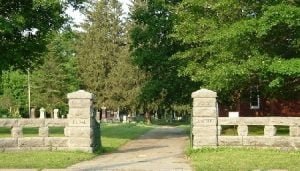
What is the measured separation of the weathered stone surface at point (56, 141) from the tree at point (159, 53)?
14.2m

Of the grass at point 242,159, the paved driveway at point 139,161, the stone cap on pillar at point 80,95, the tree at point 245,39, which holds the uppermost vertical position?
the tree at point 245,39

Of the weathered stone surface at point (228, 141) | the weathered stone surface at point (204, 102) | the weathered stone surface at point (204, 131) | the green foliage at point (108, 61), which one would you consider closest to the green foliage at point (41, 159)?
the weathered stone surface at point (204, 131)

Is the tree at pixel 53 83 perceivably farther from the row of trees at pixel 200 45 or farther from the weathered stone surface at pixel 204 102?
the weathered stone surface at pixel 204 102

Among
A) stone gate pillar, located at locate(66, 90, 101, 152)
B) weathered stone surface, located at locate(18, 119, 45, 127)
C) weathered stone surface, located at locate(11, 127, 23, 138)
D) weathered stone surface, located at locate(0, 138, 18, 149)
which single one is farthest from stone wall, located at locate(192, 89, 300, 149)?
weathered stone surface, located at locate(0, 138, 18, 149)

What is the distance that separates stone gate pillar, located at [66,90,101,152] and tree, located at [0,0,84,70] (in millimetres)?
7864

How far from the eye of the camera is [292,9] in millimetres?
19016

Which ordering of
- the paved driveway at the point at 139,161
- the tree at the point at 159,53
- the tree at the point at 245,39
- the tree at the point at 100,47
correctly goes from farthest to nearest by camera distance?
1. the tree at the point at 100,47
2. the tree at the point at 159,53
3. the tree at the point at 245,39
4. the paved driveway at the point at 139,161

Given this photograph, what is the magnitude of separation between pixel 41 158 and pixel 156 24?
18307 mm

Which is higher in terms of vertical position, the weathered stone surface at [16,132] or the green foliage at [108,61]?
the green foliage at [108,61]

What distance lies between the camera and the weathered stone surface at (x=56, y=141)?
18062 millimetres

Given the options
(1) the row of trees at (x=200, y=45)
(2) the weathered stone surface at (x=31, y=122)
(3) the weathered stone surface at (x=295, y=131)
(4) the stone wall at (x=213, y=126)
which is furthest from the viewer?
(1) the row of trees at (x=200, y=45)

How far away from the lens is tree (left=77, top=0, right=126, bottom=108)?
70.0m

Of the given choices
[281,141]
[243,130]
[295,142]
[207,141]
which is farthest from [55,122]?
[295,142]

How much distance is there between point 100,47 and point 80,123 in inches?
2105
